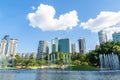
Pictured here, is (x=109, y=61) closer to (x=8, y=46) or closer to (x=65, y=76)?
(x=65, y=76)

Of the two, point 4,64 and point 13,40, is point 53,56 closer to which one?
point 4,64

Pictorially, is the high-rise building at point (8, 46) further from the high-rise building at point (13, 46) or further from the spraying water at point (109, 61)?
the spraying water at point (109, 61)

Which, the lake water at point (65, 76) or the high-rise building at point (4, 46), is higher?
the high-rise building at point (4, 46)

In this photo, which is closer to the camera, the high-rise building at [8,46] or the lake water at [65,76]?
the lake water at [65,76]

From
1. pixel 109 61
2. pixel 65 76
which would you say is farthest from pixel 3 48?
pixel 65 76

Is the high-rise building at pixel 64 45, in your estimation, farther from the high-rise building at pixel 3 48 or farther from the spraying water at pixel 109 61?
the spraying water at pixel 109 61

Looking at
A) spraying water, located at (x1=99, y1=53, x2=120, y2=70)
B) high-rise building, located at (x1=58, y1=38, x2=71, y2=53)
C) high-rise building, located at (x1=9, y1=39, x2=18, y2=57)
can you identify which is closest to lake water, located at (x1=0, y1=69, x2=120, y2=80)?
spraying water, located at (x1=99, y1=53, x2=120, y2=70)

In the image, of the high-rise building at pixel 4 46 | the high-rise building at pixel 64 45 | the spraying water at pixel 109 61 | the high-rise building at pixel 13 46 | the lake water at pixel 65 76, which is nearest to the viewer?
the lake water at pixel 65 76

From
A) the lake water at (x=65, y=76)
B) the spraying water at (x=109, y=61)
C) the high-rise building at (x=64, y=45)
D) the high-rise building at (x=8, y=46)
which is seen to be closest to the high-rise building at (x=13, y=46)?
the high-rise building at (x=8, y=46)

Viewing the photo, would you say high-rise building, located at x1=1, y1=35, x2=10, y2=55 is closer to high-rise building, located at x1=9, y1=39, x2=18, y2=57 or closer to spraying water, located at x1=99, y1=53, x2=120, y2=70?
high-rise building, located at x1=9, y1=39, x2=18, y2=57

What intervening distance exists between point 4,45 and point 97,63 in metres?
108

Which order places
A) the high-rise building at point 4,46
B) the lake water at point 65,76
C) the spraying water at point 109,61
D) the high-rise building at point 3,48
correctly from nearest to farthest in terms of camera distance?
1. the lake water at point 65,76
2. the spraying water at point 109,61
3. the high-rise building at point 3,48
4. the high-rise building at point 4,46

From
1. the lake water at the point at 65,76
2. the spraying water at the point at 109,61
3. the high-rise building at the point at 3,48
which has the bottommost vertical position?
the lake water at the point at 65,76

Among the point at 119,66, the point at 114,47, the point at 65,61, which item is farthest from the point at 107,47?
the point at 65,61
